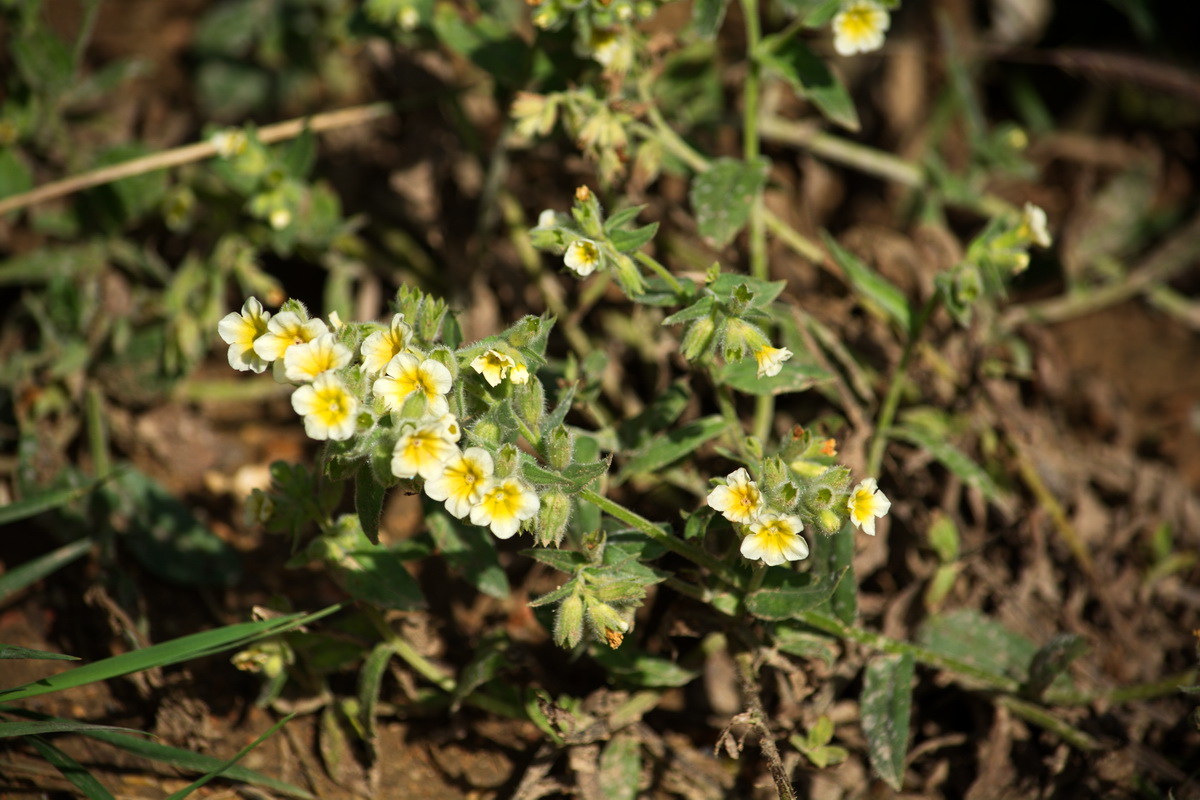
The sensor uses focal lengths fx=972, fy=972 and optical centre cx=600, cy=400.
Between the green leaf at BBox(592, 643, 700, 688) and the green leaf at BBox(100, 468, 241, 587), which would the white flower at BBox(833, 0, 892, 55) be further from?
the green leaf at BBox(100, 468, 241, 587)

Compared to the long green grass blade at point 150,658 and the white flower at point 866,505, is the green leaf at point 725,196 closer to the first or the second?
the white flower at point 866,505

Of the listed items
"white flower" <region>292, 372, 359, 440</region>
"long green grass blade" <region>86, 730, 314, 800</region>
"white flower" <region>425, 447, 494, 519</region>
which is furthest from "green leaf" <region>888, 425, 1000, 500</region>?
"long green grass blade" <region>86, 730, 314, 800</region>

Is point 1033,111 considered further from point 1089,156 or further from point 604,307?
point 604,307

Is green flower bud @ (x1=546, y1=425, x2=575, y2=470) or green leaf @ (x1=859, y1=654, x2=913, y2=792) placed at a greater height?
green flower bud @ (x1=546, y1=425, x2=575, y2=470)

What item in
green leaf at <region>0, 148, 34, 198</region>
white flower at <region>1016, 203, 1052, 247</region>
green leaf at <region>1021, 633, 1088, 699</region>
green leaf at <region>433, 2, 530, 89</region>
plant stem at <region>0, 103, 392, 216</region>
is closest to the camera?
green leaf at <region>1021, 633, 1088, 699</region>

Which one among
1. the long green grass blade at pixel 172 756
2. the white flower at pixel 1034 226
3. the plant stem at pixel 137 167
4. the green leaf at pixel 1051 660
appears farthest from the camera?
the plant stem at pixel 137 167

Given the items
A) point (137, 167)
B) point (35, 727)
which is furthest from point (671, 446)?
point (137, 167)

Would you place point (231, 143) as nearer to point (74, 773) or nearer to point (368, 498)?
point (368, 498)

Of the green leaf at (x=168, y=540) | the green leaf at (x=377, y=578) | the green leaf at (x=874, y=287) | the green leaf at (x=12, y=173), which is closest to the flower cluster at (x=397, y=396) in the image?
the green leaf at (x=377, y=578)
